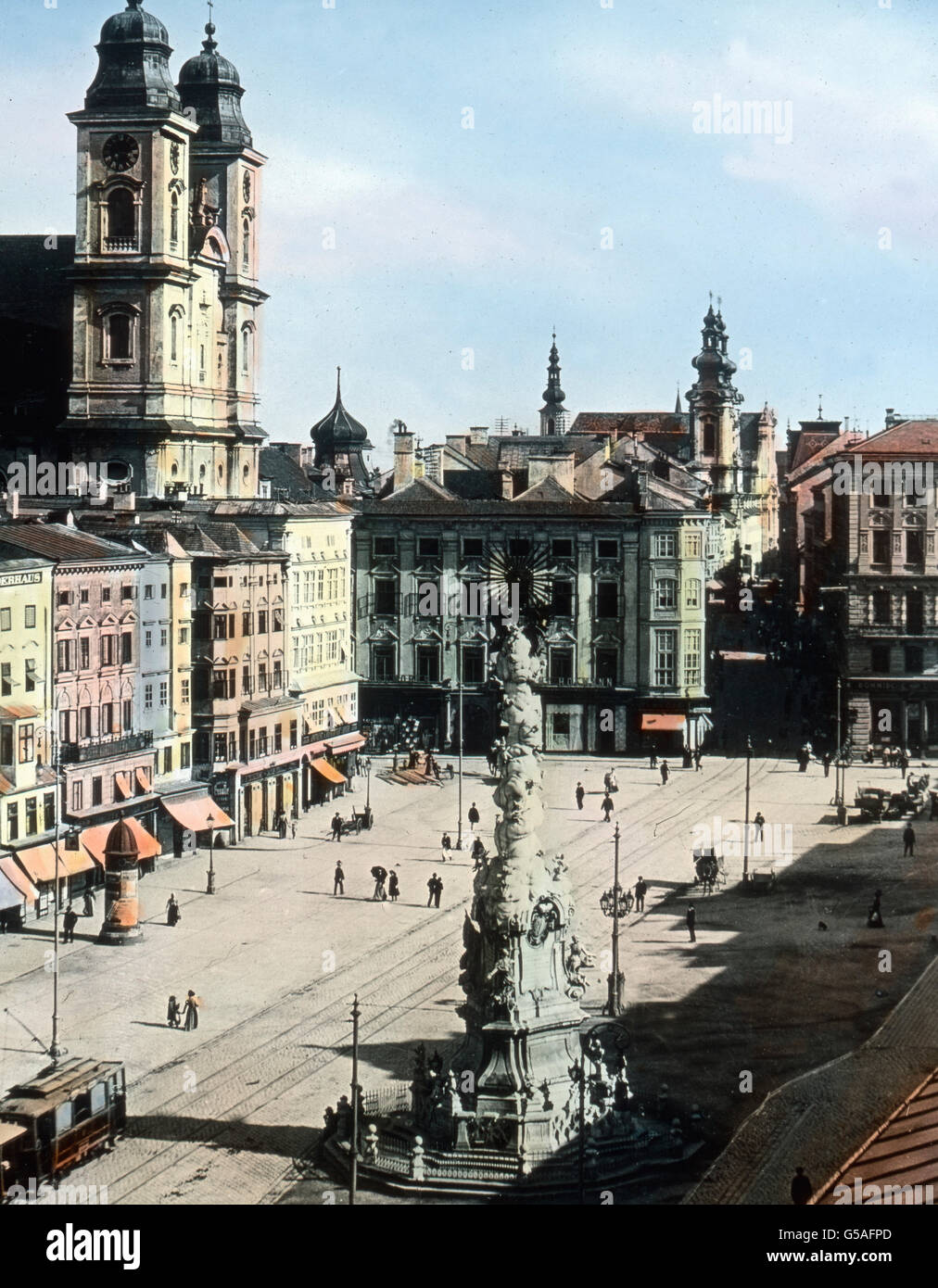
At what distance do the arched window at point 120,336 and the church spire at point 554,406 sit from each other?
203 feet

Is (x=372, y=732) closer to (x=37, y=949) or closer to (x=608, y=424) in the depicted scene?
(x=37, y=949)

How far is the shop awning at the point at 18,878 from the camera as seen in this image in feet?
182

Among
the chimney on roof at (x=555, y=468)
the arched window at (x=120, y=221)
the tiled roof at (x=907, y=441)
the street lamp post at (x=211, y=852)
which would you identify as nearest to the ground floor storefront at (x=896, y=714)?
the tiled roof at (x=907, y=441)

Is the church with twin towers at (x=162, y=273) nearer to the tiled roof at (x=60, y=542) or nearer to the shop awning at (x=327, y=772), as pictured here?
the shop awning at (x=327, y=772)

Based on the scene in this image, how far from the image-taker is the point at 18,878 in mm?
55688

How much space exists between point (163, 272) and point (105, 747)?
29122 millimetres

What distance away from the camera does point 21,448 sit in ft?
294

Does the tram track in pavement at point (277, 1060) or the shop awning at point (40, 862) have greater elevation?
the shop awning at point (40, 862)

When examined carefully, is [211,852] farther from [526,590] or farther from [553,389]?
[553,389]

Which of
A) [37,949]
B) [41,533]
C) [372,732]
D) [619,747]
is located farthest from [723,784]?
[37,949]

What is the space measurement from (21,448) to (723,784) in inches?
1402

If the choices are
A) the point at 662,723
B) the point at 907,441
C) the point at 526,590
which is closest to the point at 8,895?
the point at 526,590

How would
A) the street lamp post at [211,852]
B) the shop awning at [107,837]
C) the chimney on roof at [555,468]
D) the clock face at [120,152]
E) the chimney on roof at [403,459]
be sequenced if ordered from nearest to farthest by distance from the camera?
the street lamp post at [211,852] → the shop awning at [107,837] → the clock face at [120,152] → the chimney on roof at [555,468] → the chimney on roof at [403,459]

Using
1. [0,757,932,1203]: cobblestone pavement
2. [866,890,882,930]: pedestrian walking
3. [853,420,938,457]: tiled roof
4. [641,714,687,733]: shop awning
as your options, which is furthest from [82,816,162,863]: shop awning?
[853,420,938,457]: tiled roof
